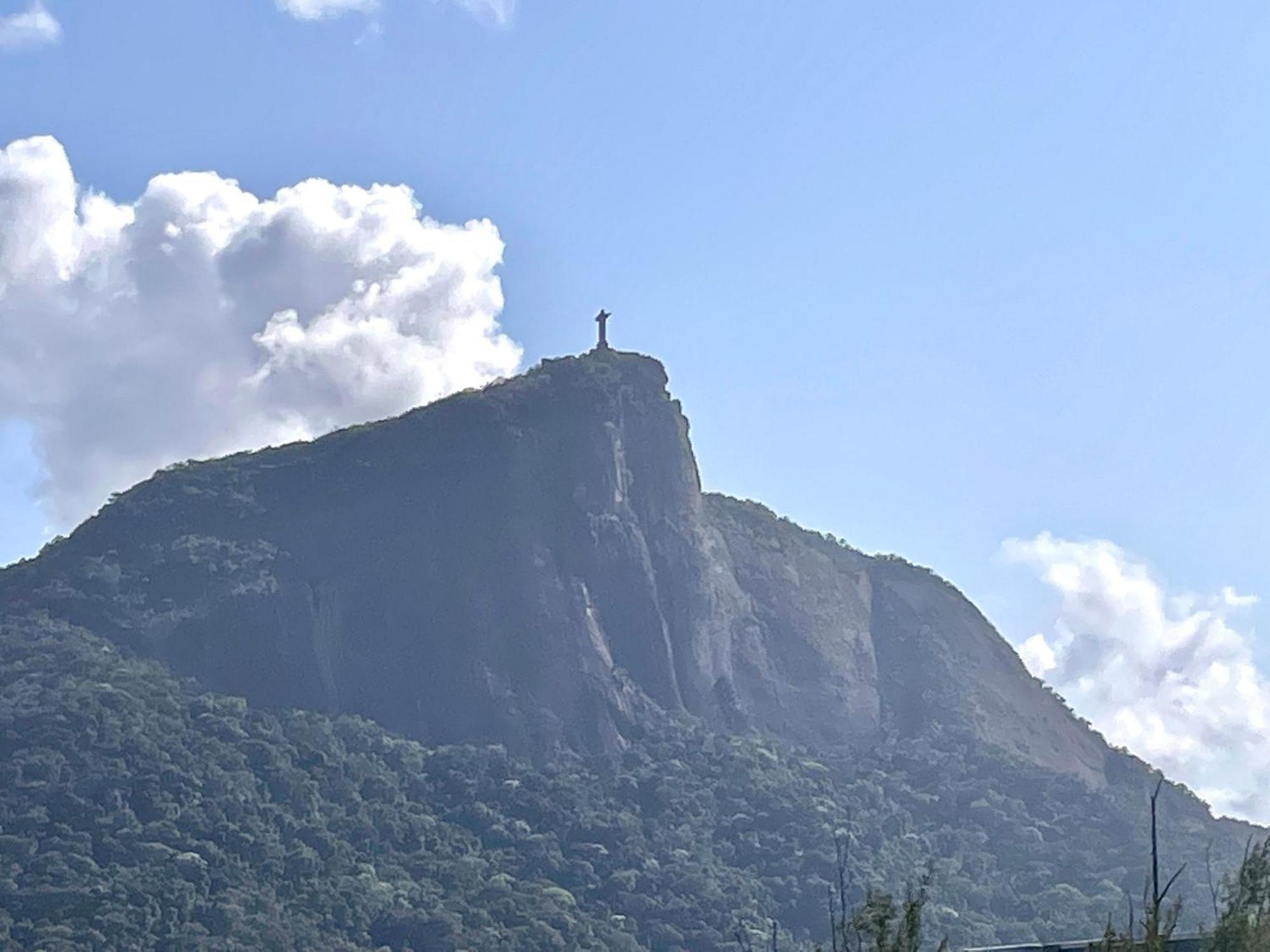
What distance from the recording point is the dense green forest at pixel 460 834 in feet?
435

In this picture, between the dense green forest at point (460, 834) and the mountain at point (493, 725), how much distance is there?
1.00 ft

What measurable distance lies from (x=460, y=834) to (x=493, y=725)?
14276 mm

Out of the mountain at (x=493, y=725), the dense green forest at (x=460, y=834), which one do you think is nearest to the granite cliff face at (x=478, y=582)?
the mountain at (x=493, y=725)

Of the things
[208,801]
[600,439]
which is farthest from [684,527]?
[208,801]

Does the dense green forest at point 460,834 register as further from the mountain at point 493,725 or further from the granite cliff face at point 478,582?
the granite cliff face at point 478,582

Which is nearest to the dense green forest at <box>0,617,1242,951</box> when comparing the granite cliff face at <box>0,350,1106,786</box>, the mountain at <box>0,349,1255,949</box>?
the mountain at <box>0,349,1255,949</box>

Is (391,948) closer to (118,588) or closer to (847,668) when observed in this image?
(118,588)

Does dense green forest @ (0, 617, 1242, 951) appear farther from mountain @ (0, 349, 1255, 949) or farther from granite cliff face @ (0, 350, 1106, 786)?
granite cliff face @ (0, 350, 1106, 786)

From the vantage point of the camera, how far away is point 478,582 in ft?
570

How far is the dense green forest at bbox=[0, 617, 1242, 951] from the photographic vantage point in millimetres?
132500

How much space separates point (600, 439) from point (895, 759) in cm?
3871

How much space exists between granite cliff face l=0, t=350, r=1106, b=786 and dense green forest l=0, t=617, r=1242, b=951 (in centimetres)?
471

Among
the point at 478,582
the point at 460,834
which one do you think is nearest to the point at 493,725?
the point at 478,582

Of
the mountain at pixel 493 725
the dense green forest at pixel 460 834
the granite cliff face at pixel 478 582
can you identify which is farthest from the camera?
the granite cliff face at pixel 478 582
